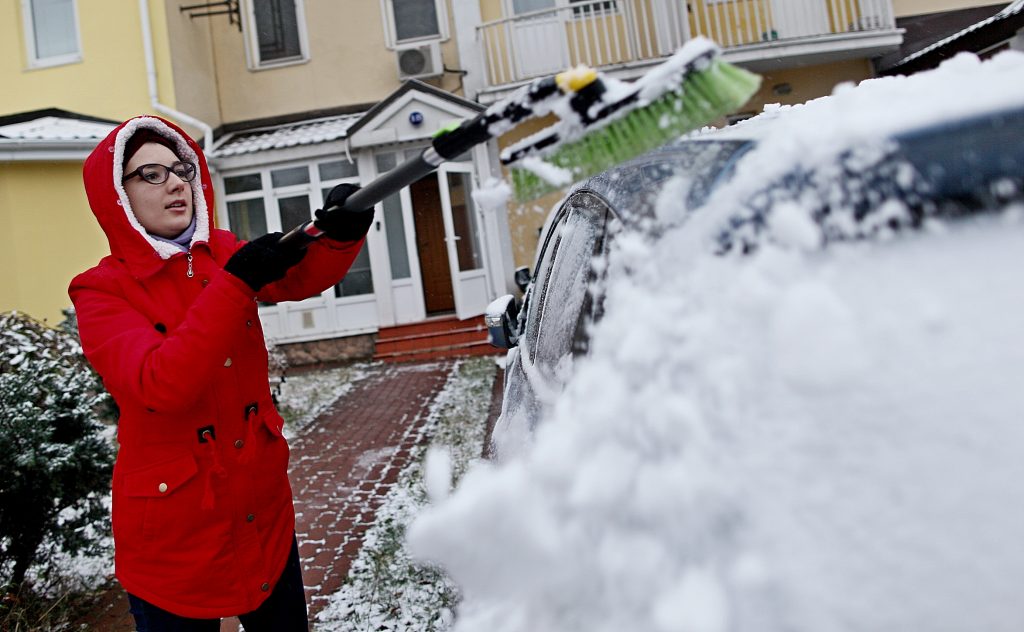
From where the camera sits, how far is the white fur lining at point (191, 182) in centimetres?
165

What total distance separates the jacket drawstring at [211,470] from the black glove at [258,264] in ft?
1.24

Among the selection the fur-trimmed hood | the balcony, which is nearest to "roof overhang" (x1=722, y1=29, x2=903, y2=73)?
the balcony

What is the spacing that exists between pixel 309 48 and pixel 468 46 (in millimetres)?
2784

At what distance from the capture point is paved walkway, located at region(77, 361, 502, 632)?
3.38m

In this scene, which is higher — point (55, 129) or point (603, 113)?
point (55, 129)

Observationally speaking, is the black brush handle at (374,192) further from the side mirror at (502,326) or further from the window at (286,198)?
the window at (286,198)

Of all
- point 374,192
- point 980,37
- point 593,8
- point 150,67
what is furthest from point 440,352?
point 374,192

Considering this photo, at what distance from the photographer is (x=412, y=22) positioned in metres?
11.3

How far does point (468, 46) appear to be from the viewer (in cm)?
1085

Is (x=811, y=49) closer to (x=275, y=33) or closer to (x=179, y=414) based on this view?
(x=275, y=33)

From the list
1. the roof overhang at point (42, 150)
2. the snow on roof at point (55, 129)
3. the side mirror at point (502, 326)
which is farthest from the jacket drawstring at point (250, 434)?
the snow on roof at point (55, 129)

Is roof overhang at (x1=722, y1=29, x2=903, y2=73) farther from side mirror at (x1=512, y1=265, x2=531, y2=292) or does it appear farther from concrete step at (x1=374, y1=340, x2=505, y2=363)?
Result: side mirror at (x1=512, y1=265, x2=531, y2=292)

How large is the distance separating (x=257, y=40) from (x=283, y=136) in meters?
1.96

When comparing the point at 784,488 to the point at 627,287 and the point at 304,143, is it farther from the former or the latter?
the point at 304,143
